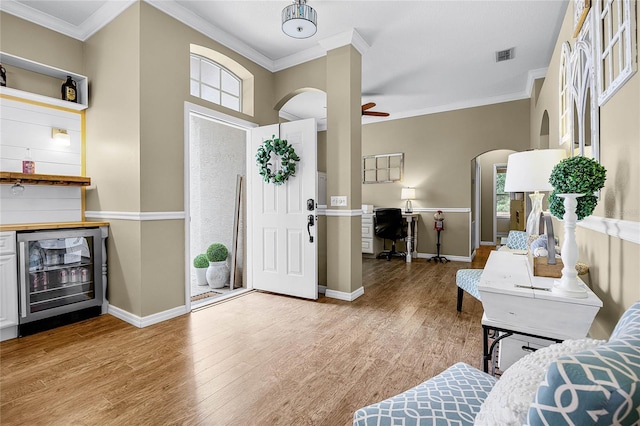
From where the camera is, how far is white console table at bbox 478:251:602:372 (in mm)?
1278

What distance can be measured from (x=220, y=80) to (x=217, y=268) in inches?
93.9

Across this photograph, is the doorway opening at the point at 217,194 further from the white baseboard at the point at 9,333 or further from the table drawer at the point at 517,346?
the table drawer at the point at 517,346

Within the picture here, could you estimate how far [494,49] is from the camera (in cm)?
385

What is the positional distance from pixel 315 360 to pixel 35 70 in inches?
148

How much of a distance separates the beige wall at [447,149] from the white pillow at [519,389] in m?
5.71

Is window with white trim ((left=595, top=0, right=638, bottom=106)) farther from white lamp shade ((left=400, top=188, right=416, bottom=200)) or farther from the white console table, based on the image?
white lamp shade ((left=400, top=188, right=416, bottom=200))

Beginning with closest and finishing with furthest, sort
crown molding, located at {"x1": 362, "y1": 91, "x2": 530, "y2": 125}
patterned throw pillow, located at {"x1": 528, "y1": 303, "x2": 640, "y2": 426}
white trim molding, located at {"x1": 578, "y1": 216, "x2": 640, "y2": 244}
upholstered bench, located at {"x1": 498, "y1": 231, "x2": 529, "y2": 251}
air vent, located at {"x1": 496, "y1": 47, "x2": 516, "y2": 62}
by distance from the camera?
patterned throw pillow, located at {"x1": 528, "y1": 303, "x2": 640, "y2": 426} < white trim molding, located at {"x1": 578, "y1": 216, "x2": 640, "y2": 244} < upholstered bench, located at {"x1": 498, "y1": 231, "x2": 529, "y2": 251} < air vent, located at {"x1": 496, "y1": 47, "x2": 516, "y2": 62} < crown molding, located at {"x1": 362, "y1": 91, "x2": 530, "y2": 125}

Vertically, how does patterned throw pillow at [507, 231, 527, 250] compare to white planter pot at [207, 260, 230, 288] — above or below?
above

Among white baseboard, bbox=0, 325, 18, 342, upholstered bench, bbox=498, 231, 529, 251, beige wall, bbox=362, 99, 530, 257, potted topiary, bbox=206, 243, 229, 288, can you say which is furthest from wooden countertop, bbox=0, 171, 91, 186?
beige wall, bbox=362, 99, 530, 257

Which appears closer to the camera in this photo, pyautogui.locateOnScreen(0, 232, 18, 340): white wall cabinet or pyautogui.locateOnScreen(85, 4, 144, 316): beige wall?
pyautogui.locateOnScreen(0, 232, 18, 340): white wall cabinet

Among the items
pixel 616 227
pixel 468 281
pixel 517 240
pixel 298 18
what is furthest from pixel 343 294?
pixel 298 18

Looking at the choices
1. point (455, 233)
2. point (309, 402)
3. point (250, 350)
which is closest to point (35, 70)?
point (250, 350)

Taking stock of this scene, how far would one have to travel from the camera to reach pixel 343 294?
11.6 feet

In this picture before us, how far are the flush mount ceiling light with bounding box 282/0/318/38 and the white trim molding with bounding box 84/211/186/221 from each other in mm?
1975
